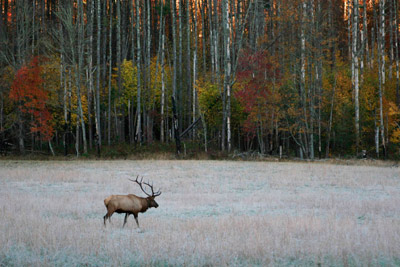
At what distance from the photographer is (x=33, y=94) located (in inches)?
1240

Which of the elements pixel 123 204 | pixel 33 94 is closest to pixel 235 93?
pixel 33 94

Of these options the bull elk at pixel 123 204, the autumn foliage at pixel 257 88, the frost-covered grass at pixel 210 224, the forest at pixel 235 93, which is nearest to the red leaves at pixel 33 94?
the forest at pixel 235 93

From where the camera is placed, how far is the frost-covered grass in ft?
23.5

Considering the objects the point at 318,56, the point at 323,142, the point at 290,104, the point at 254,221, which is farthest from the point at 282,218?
the point at 323,142

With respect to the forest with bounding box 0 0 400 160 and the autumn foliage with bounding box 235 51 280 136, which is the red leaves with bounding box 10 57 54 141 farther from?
the autumn foliage with bounding box 235 51 280 136

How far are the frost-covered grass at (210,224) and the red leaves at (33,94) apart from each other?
13712 mm

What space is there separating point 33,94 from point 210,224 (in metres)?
25.4

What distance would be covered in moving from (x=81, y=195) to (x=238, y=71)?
24256 mm

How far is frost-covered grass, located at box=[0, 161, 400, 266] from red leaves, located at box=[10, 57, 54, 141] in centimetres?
1371

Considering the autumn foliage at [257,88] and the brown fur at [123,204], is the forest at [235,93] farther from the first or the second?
the brown fur at [123,204]

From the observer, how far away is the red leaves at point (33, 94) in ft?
102

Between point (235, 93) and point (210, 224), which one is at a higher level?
point (235, 93)

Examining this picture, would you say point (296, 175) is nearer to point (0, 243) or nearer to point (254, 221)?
point (254, 221)

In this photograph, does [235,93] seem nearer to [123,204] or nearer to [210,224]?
[210,224]
